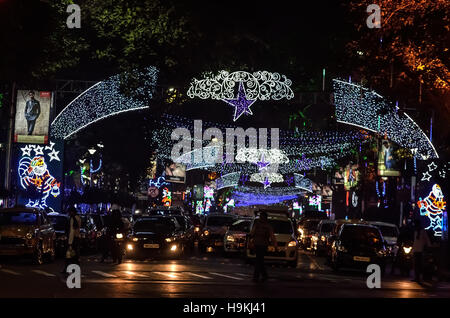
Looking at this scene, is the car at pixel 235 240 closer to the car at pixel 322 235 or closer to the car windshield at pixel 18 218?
the car at pixel 322 235

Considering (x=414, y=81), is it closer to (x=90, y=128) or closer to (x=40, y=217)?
(x=40, y=217)

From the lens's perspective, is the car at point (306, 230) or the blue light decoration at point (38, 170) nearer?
the blue light decoration at point (38, 170)

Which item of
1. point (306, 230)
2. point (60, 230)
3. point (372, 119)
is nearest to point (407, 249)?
point (372, 119)

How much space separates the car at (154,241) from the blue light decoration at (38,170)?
31.6 ft

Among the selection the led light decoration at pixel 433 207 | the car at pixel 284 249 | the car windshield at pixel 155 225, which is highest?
the led light decoration at pixel 433 207

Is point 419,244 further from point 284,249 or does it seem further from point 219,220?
point 219,220

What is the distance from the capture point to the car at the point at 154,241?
33469mm

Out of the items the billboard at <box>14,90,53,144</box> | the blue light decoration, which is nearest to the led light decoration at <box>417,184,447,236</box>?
the blue light decoration

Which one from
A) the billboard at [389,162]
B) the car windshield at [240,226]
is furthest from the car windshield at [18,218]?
the billboard at [389,162]

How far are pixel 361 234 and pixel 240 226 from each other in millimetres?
7678

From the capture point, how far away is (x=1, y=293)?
722 inches

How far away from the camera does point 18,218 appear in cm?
3125

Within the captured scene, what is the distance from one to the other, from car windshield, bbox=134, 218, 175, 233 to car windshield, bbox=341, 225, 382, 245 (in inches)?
250
